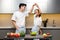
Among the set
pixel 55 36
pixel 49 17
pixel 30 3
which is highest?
pixel 30 3

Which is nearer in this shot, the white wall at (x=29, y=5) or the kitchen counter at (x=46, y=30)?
the kitchen counter at (x=46, y=30)

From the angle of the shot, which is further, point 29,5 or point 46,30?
point 29,5

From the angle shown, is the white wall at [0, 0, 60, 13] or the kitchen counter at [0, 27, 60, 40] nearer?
the kitchen counter at [0, 27, 60, 40]

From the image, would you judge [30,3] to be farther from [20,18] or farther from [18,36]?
[18,36]

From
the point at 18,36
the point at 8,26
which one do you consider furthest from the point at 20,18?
the point at 18,36

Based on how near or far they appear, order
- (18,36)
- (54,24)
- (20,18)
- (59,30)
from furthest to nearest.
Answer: (54,24) < (59,30) < (20,18) < (18,36)

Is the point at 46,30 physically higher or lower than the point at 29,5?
lower

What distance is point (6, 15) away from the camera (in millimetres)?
7332

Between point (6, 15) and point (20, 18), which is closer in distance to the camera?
point (20, 18)

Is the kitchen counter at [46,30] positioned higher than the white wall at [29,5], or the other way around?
the white wall at [29,5]

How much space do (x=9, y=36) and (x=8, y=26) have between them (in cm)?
281

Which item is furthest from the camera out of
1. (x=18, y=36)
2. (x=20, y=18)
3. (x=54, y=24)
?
(x=54, y=24)

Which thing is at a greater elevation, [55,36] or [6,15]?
[6,15]

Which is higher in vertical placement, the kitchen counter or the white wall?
the white wall
